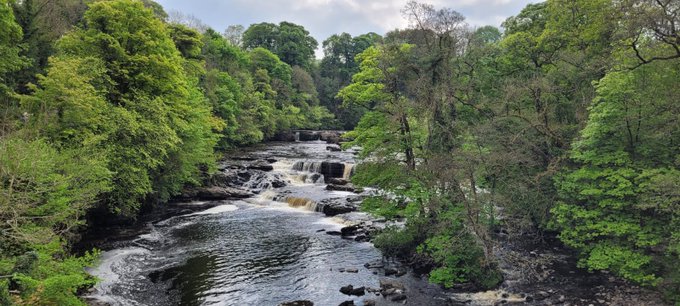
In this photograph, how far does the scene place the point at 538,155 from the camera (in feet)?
60.4

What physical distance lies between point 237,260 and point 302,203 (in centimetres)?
1093

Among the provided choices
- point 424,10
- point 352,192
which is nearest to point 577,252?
point 424,10

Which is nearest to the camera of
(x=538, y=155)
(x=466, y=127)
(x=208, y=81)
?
(x=466, y=127)

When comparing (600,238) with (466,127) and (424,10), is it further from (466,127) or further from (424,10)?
(424,10)

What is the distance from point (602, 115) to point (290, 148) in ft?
140

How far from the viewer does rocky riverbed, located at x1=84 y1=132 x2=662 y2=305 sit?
47.1 ft

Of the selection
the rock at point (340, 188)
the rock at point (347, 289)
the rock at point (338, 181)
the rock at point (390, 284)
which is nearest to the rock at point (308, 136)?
the rock at point (338, 181)

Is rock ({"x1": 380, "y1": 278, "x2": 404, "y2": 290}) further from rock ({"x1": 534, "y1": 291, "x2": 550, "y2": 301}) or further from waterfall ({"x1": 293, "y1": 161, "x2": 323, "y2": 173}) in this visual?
waterfall ({"x1": 293, "y1": 161, "x2": 323, "y2": 173})

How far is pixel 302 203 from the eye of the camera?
29062mm

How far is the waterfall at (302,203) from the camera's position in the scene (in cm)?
2830

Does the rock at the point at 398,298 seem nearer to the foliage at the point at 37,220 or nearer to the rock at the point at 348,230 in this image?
the rock at the point at 348,230

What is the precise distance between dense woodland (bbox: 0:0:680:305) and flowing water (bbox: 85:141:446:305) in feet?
6.27

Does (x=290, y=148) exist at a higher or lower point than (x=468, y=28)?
lower

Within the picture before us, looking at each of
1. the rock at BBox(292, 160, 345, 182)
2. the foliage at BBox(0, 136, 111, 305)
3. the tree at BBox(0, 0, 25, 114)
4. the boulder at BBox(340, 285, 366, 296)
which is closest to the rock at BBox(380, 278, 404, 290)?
the boulder at BBox(340, 285, 366, 296)
